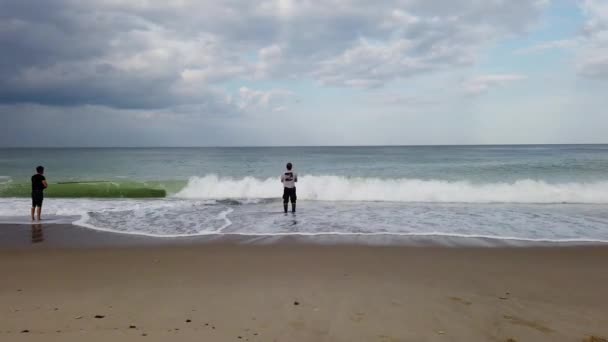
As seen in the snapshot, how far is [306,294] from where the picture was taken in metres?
5.24

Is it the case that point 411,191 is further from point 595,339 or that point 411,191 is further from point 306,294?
point 595,339

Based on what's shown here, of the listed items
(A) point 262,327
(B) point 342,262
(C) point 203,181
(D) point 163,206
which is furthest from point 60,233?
(C) point 203,181

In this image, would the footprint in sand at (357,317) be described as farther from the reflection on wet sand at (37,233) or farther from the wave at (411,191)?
the wave at (411,191)

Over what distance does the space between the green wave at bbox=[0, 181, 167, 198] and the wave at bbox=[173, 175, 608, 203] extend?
178 cm

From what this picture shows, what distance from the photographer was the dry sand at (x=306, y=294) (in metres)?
4.10

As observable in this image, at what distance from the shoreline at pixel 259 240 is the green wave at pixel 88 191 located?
11.7 metres

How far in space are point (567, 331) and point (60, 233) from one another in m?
11.0

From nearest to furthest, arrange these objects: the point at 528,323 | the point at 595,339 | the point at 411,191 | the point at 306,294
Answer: the point at 595,339 → the point at 528,323 → the point at 306,294 → the point at 411,191

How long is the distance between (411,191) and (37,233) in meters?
15.9

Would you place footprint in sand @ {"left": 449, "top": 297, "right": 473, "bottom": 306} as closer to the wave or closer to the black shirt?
the black shirt

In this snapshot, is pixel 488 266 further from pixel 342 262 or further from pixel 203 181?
pixel 203 181

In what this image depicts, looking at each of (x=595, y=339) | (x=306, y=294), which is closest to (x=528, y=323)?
(x=595, y=339)

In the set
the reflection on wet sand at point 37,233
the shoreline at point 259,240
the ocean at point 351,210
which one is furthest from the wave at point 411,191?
the reflection on wet sand at point 37,233

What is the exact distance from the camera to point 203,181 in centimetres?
2444
